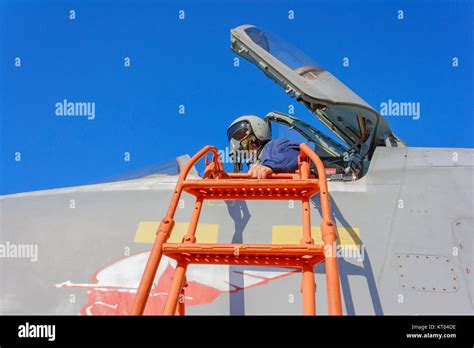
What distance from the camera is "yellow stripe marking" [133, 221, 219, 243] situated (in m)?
3.35

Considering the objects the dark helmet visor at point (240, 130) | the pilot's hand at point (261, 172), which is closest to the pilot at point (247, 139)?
the dark helmet visor at point (240, 130)

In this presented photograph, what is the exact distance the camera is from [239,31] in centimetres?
532

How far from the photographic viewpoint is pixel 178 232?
341cm

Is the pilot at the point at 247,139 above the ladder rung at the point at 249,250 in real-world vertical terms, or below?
above

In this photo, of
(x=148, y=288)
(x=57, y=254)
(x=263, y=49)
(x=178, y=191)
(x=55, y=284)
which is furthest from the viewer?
(x=263, y=49)

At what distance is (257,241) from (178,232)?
67cm

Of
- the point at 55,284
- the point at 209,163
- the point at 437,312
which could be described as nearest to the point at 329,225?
the point at 437,312

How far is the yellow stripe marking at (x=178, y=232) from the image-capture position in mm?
3354

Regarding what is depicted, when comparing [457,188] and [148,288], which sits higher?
[457,188]

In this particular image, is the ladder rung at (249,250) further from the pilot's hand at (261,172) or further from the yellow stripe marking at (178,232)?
the pilot's hand at (261,172)

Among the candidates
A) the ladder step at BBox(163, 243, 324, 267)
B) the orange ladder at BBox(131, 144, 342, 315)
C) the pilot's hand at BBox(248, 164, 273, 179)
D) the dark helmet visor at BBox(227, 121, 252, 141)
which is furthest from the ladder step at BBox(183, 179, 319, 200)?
the dark helmet visor at BBox(227, 121, 252, 141)

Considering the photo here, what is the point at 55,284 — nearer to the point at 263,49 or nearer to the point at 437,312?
the point at 437,312

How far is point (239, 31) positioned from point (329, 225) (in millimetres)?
3823
